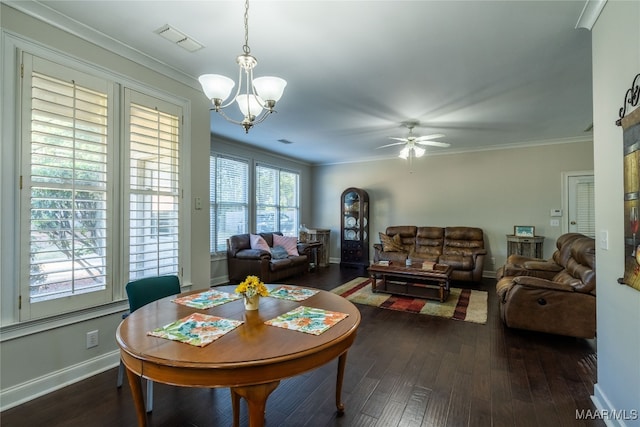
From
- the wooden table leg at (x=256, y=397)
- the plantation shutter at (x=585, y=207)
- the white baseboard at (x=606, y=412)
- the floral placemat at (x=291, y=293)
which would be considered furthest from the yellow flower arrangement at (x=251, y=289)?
the plantation shutter at (x=585, y=207)

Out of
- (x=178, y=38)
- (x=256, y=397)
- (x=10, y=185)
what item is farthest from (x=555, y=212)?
(x=10, y=185)

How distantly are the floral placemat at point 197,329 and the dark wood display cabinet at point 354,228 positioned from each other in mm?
5600

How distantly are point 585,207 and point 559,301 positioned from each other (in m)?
3.45

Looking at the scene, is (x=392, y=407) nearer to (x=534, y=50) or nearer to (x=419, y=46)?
(x=419, y=46)

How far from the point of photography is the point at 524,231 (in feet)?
18.2

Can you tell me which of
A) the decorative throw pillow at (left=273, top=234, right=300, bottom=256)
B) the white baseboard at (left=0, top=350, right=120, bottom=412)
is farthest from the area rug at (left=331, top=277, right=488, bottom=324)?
the white baseboard at (left=0, top=350, right=120, bottom=412)

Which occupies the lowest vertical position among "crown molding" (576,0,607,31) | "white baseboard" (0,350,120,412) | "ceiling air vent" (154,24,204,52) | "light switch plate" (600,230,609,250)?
"white baseboard" (0,350,120,412)

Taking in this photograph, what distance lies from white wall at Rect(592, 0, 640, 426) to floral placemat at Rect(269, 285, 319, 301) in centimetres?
174

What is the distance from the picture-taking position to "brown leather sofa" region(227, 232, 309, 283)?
16.7ft

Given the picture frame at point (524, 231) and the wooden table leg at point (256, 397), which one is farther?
the picture frame at point (524, 231)

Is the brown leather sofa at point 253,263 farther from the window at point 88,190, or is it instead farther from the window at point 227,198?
the window at point 88,190

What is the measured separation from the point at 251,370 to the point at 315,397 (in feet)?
4.01

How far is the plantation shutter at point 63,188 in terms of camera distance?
78.5 inches

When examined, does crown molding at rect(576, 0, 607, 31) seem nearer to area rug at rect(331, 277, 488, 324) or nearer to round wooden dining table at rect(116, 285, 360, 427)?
round wooden dining table at rect(116, 285, 360, 427)
